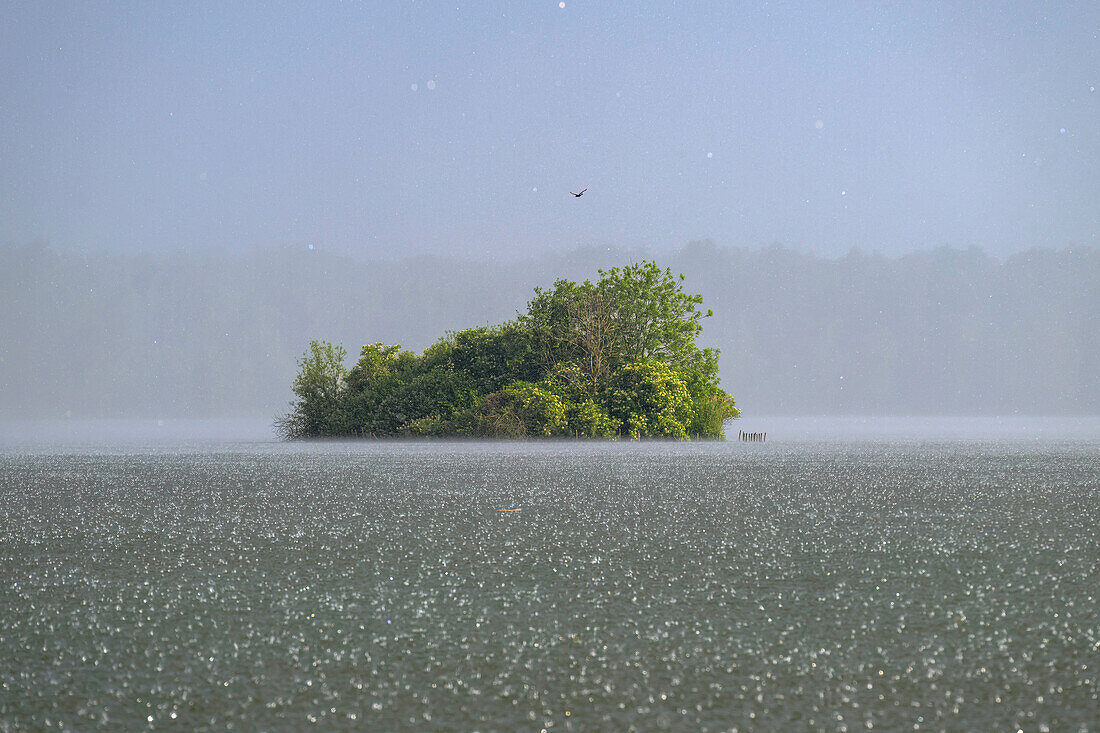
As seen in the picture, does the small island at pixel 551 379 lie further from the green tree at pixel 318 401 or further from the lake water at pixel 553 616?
the lake water at pixel 553 616

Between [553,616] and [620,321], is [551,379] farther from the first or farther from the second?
[553,616]

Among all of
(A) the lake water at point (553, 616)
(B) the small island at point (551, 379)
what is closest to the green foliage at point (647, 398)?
(B) the small island at point (551, 379)

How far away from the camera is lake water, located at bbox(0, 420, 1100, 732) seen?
12.8ft

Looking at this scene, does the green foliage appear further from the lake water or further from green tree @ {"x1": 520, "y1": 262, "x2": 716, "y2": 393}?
the lake water

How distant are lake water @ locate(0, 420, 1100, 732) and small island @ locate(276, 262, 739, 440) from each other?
106 feet

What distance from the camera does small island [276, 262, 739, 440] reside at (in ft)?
147

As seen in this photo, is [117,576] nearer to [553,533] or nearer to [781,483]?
[553,533]

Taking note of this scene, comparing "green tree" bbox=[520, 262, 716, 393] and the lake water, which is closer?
the lake water

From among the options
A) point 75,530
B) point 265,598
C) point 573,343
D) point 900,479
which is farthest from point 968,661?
point 573,343

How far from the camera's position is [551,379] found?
151 ft

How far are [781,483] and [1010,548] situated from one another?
813 centimetres

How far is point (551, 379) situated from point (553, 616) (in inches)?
1586

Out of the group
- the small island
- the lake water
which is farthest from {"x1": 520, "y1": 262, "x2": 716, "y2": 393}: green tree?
the lake water

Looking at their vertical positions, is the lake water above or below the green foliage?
below
